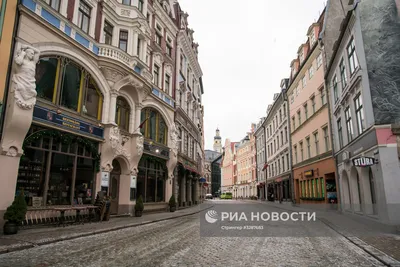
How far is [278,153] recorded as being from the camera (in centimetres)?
4012

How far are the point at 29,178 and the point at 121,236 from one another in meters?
4.81

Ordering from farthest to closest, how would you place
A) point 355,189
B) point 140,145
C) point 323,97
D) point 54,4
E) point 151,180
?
point 323,97, point 151,180, point 140,145, point 355,189, point 54,4

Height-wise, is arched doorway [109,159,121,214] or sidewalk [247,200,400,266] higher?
arched doorway [109,159,121,214]

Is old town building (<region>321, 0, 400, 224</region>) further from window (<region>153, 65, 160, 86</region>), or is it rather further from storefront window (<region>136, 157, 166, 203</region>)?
window (<region>153, 65, 160, 86</region>)

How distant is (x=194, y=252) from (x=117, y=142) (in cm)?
1051

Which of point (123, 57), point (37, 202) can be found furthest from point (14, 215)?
point (123, 57)

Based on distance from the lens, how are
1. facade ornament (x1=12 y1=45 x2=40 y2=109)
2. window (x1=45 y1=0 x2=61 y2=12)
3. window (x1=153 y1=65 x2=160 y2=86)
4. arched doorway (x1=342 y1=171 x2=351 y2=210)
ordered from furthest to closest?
window (x1=153 y1=65 x2=160 y2=86), arched doorway (x1=342 y1=171 x2=351 y2=210), window (x1=45 y1=0 x2=61 y2=12), facade ornament (x1=12 y1=45 x2=40 y2=109)

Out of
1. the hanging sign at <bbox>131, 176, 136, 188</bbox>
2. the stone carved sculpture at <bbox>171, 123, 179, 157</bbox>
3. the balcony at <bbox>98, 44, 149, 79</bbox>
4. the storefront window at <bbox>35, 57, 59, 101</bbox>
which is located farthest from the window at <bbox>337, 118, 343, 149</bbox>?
the storefront window at <bbox>35, 57, 59, 101</bbox>

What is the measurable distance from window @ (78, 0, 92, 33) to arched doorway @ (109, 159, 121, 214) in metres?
7.85

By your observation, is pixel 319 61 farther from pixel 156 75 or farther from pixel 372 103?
pixel 156 75

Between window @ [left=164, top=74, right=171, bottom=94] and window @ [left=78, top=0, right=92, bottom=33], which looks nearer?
window @ [left=78, top=0, right=92, bottom=33]

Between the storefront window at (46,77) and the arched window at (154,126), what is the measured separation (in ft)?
25.6

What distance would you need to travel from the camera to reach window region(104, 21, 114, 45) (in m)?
17.3

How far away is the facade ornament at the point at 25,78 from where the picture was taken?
10.7 meters
